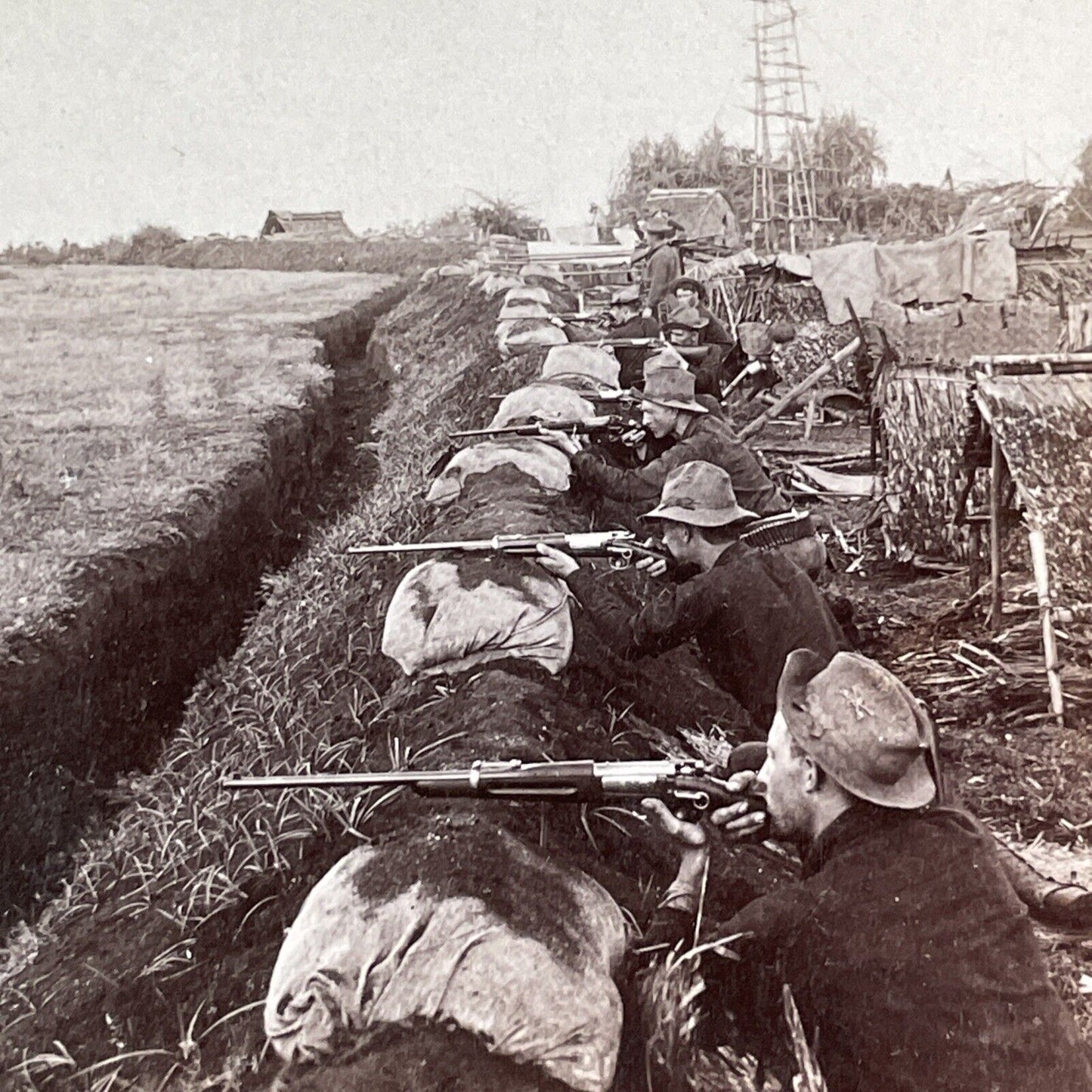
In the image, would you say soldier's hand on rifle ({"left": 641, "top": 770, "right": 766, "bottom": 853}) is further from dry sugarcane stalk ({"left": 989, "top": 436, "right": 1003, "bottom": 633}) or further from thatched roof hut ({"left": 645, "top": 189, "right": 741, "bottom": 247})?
thatched roof hut ({"left": 645, "top": 189, "right": 741, "bottom": 247})

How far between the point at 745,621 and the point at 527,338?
13.6 ft

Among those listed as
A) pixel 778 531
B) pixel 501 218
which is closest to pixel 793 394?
pixel 501 218

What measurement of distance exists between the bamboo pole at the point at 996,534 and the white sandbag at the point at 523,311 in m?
4.31

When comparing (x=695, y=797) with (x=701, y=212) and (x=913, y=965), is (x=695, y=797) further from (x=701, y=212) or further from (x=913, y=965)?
(x=701, y=212)

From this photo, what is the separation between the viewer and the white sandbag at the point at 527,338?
6.40 m

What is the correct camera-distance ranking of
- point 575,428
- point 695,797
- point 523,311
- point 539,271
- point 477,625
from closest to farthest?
point 695,797 < point 477,625 < point 575,428 < point 523,311 < point 539,271

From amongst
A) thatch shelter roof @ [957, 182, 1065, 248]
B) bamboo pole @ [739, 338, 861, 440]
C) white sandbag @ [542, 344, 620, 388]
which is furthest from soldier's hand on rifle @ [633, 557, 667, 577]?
bamboo pole @ [739, 338, 861, 440]

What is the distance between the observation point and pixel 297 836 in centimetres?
240

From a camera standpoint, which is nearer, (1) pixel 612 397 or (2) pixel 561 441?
(2) pixel 561 441

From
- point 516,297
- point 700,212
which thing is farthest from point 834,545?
point 700,212

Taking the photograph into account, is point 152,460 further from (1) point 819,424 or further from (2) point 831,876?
(1) point 819,424

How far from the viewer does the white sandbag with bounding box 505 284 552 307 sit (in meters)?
7.48

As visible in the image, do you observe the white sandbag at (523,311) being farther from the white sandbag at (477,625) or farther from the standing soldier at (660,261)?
the white sandbag at (477,625)

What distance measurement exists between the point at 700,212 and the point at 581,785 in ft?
22.4
